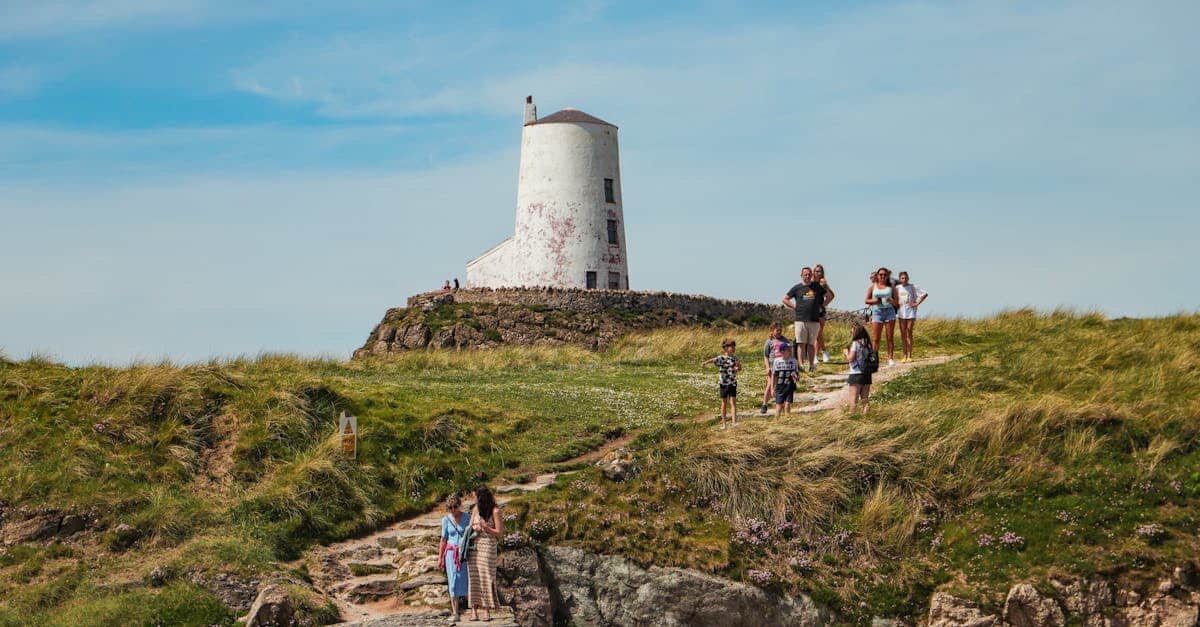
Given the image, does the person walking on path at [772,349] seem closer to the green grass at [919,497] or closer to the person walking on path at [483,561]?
the green grass at [919,497]

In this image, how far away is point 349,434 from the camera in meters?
21.3

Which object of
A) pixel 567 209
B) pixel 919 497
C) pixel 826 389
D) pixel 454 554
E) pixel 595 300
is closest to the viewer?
pixel 454 554

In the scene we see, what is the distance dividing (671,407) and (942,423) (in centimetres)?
596

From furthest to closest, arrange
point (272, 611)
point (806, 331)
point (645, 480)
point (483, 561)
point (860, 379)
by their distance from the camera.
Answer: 1. point (806, 331)
2. point (860, 379)
3. point (645, 480)
4. point (483, 561)
5. point (272, 611)

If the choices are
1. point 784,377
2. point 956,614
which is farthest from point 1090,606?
point 784,377

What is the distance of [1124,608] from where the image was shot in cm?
1814

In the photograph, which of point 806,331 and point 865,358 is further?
point 806,331

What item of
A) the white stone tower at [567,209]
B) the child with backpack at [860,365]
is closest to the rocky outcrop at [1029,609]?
the child with backpack at [860,365]

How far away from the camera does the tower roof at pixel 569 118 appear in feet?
189

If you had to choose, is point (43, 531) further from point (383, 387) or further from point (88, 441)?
point (383, 387)

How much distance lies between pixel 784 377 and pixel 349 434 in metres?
7.32

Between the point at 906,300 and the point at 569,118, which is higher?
the point at 569,118

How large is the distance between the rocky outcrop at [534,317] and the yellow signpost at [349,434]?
28299 mm

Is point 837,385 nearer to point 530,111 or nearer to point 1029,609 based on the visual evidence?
point 1029,609
